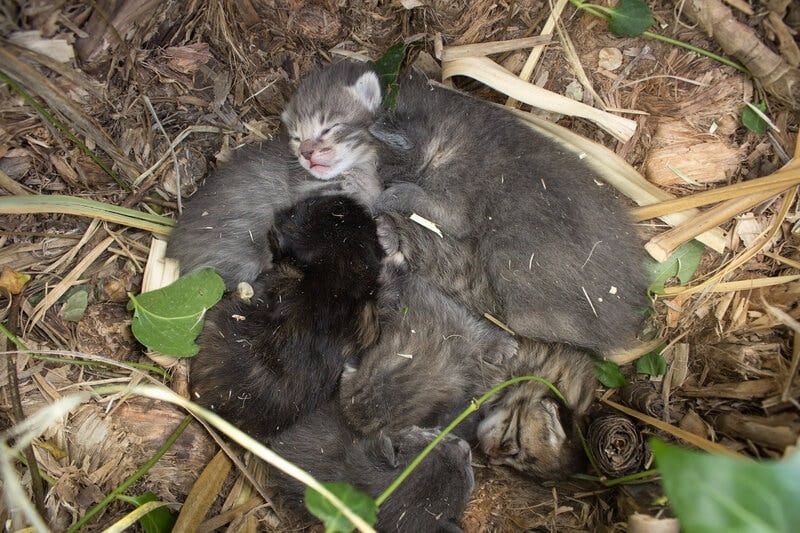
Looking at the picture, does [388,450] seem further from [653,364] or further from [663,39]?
[663,39]

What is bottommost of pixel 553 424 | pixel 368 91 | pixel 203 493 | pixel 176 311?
pixel 203 493

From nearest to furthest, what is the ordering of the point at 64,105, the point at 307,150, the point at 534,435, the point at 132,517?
the point at 132,517, the point at 64,105, the point at 534,435, the point at 307,150

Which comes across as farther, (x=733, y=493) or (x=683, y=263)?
(x=683, y=263)

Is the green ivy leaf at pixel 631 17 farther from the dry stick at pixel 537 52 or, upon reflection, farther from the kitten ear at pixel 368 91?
the kitten ear at pixel 368 91

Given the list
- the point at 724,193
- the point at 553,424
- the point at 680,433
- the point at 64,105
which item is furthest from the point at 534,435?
the point at 64,105

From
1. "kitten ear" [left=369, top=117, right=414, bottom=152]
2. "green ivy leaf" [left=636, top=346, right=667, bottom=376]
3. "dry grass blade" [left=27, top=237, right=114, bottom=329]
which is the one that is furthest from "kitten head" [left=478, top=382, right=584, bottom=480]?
"dry grass blade" [left=27, top=237, right=114, bottom=329]

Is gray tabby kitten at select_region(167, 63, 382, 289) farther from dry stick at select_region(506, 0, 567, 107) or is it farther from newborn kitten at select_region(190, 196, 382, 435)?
dry stick at select_region(506, 0, 567, 107)
